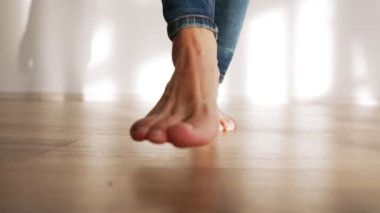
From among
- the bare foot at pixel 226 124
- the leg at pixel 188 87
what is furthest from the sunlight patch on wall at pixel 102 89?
the leg at pixel 188 87

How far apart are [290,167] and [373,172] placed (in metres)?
0.11

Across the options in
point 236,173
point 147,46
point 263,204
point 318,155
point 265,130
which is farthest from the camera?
point 147,46

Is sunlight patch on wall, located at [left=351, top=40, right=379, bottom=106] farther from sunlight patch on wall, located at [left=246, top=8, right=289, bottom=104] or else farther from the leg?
the leg

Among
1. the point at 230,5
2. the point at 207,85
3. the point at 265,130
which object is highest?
the point at 230,5

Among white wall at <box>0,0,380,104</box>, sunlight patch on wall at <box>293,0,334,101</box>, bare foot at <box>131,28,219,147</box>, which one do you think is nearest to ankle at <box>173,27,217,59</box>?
bare foot at <box>131,28,219,147</box>

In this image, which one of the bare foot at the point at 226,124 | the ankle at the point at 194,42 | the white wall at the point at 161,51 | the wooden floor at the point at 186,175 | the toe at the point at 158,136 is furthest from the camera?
the white wall at the point at 161,51

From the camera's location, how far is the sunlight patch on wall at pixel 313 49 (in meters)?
3.13

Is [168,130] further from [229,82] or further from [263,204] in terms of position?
[229,82]

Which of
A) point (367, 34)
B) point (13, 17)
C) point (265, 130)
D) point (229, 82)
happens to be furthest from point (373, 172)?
point (13, 17)

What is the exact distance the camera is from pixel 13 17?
313 centimetres

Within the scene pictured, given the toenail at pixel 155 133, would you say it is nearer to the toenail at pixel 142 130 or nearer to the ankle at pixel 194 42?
the toenail at pixel 142 130

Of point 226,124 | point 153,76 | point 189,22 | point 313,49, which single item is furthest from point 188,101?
point 313,49

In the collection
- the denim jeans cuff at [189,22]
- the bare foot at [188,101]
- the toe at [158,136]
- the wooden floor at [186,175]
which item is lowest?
the wooden floor at [186,175]

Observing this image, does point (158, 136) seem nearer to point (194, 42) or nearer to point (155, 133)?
point (155, 133)
